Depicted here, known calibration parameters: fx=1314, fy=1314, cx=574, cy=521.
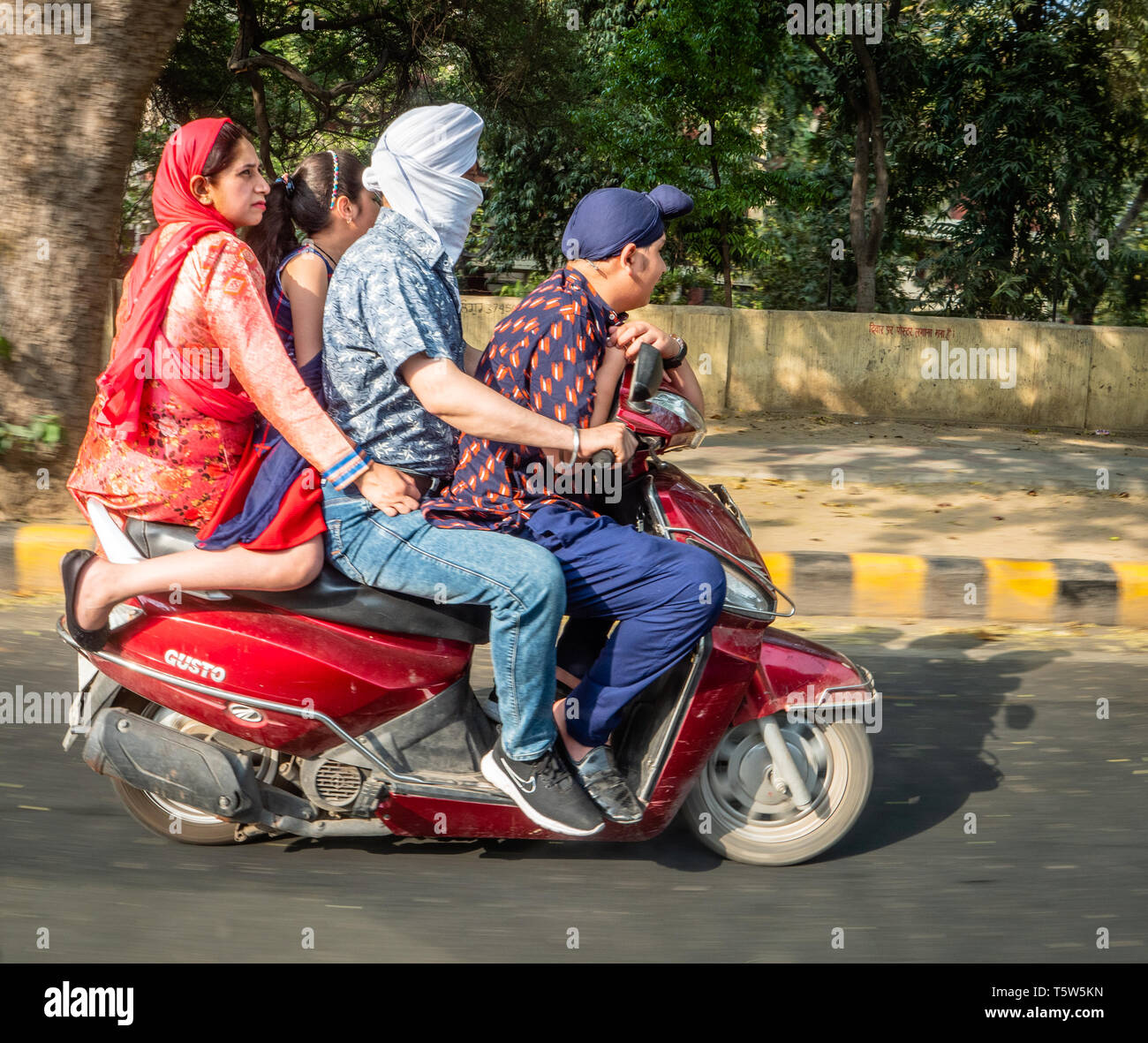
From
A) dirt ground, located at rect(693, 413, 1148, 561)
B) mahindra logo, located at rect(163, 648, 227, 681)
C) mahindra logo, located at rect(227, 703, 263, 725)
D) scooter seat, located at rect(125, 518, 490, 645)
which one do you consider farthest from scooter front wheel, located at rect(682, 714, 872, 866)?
dirt ground, located at rect(693, 413, 1148, 561)

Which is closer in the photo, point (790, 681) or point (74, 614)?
point (74, 614)

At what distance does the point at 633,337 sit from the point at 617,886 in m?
1.35

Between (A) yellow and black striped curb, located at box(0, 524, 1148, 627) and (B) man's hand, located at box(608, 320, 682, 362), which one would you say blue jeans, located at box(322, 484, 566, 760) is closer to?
(B) man's hand, located at box(608, 320, 682, 362)

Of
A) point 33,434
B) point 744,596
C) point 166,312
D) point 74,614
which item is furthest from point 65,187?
point 744,596

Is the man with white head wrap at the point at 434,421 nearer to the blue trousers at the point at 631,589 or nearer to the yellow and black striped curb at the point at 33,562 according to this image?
the blue trousers at the point at 631,589

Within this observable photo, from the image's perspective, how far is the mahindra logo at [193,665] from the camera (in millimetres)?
3029

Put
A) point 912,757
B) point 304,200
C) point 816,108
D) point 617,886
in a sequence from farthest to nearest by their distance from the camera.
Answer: point 816,108 < point 912,757 < point 304,200 < point 617,886

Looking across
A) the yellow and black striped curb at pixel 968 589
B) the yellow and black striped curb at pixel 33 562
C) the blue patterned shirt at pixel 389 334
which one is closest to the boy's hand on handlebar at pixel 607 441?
the blue patterned shirt at pixel 389 334

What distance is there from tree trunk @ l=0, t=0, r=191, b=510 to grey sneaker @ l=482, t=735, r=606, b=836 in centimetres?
435

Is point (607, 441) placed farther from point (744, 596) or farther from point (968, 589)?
point (968, 589)

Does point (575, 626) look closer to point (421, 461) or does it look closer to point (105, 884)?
point (421, 461)

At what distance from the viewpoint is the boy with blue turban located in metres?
Result: 3.02

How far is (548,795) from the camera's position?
3.07m
